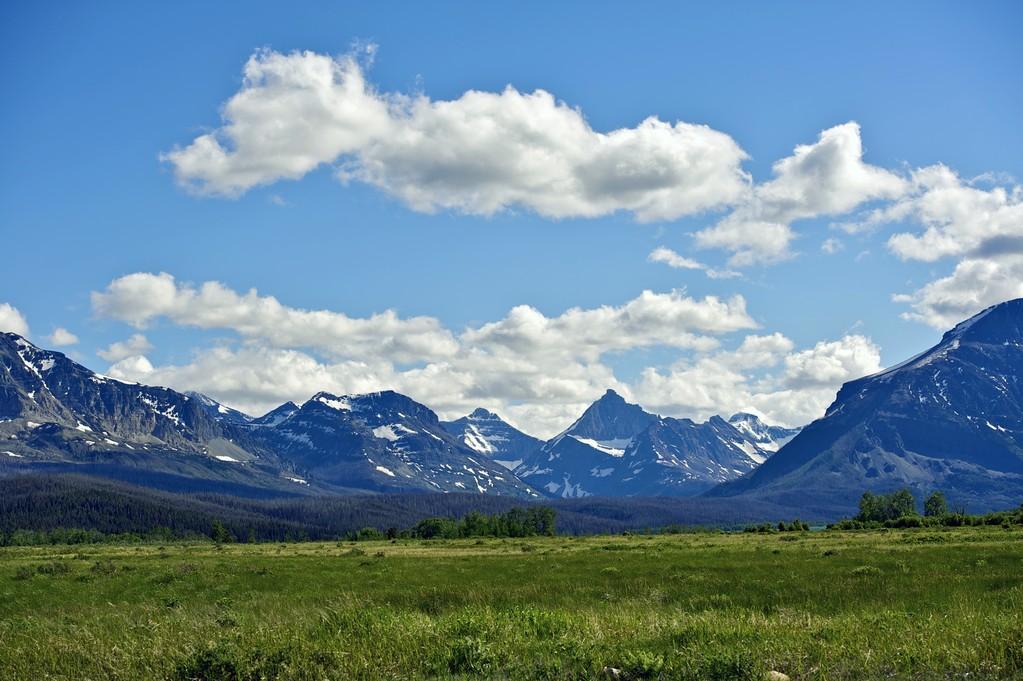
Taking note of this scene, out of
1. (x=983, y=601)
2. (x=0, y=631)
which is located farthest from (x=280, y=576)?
(x=983, y=601)

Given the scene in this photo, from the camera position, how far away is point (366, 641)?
67.8ft

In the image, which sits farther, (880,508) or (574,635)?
(880,508)

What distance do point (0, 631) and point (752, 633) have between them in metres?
23.0

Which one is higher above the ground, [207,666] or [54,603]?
[207,666]

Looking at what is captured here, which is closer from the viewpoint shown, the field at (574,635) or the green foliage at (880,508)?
the field at (574,635)

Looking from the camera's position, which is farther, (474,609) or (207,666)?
(474,609)

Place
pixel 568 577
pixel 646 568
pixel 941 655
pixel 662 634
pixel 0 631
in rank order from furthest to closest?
pixel 646 568 < pixel 568 577 < pixel 0 631 < pixel 662 634 < pixel 941 655

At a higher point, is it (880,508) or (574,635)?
(574,635)

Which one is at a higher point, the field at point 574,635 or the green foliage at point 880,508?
the field at point 574,635

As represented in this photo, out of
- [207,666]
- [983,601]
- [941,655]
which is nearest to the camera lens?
[941,655]

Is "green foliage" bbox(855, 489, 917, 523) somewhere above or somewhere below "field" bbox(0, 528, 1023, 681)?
below

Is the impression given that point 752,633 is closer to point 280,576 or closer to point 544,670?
A: point 544,670

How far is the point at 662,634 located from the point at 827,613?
31.9 feet

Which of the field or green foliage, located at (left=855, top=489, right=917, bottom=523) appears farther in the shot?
green foliage, located at (left=855, top=489, right=917, bottom=523)
